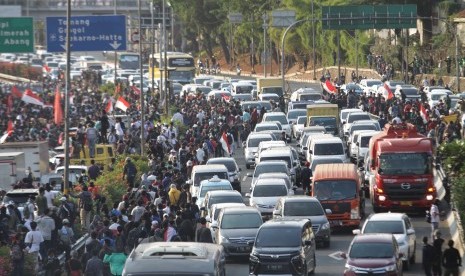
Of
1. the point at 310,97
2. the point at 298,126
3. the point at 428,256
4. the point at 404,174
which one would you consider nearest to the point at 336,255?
the point at 428,256

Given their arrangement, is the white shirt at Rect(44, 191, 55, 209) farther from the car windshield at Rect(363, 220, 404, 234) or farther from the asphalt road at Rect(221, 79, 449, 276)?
the car windshield at Rect(363, 220, 404, 234)

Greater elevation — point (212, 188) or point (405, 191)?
point (212, 188)

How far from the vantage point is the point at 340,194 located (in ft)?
128

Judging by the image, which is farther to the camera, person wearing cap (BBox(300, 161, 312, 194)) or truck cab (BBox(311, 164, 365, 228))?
person wearing cap (BBox(300, 161, 312, 194))

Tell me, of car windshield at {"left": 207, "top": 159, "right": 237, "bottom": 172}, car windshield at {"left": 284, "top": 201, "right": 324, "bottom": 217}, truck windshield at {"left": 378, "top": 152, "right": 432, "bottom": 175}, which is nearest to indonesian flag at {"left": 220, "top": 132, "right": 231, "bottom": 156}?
car windshield at {"left": 207, "top": 159, "right": 237, "bottom": 172}

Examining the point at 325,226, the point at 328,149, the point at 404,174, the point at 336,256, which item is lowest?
the point at 336,256

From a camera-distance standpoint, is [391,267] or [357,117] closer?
[391,267]

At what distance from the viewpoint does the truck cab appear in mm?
38750

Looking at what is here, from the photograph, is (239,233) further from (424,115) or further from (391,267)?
(424,115)

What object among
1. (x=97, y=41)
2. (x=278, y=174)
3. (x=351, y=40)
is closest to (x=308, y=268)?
(x=278, y=174)

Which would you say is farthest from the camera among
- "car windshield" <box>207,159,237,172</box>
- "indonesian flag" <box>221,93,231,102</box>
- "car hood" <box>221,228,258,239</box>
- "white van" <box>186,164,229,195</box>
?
"indonesian flag" <box>221,93,231,102</box>

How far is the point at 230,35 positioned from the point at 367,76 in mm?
37996

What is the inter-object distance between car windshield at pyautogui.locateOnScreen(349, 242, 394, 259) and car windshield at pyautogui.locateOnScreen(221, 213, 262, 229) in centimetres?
473

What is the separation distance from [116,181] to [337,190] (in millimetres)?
7662
